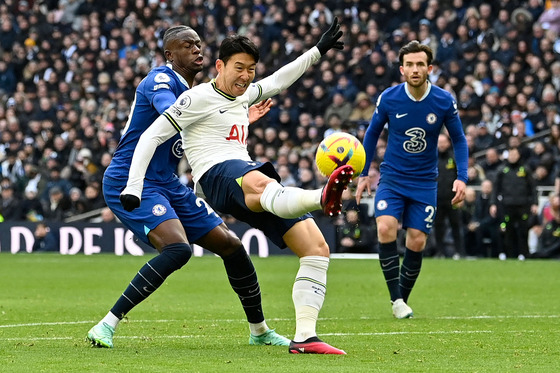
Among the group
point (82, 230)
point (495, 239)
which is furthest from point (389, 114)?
point (82, 230)

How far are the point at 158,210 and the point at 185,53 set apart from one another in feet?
4.19

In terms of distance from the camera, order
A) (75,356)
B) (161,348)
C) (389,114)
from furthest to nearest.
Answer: (389,114)
(161,348)
(75,356)

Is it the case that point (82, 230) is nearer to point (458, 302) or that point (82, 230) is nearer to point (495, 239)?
point (495, 239)

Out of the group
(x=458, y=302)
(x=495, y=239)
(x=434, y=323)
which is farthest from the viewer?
(x=495, y=239)

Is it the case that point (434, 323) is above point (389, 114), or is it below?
below

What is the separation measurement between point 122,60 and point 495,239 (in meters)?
12.0

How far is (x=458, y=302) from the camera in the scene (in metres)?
12.5

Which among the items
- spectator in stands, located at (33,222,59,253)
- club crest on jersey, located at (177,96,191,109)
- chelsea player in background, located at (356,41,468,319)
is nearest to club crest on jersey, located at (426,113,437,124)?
chelsea player in background, located at (356,41,468,319)

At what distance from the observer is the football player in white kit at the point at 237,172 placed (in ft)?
23.7

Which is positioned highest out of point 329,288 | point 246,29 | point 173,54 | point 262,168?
point 246,29

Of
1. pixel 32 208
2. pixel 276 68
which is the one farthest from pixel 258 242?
pixel 32 208

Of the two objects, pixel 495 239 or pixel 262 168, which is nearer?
pixel 262 168

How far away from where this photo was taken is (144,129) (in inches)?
325

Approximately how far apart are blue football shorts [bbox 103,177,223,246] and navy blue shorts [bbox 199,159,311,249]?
54cm
